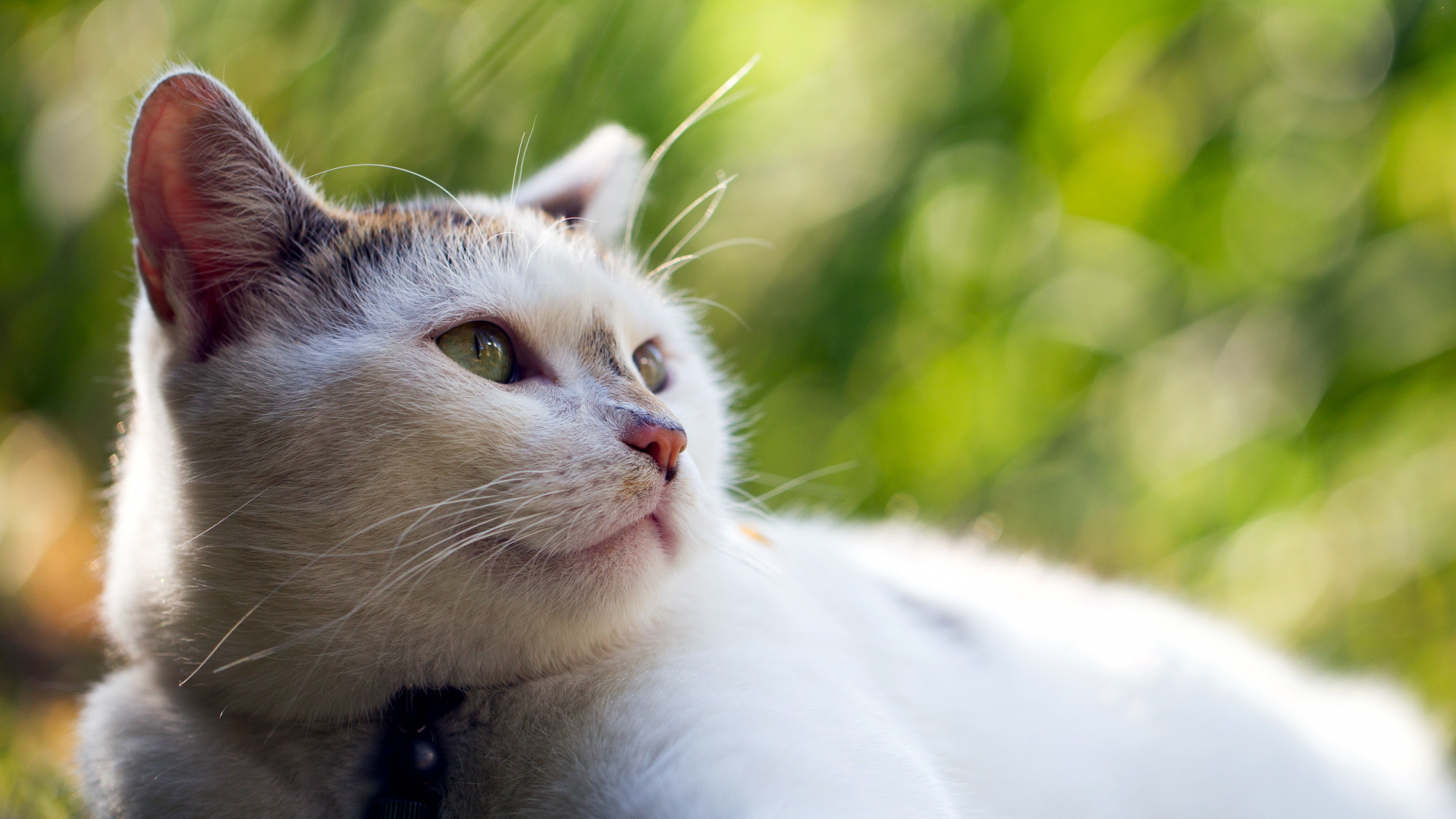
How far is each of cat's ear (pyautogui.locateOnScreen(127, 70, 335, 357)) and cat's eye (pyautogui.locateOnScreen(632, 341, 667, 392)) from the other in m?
0.33

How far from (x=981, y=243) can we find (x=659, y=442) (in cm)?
151

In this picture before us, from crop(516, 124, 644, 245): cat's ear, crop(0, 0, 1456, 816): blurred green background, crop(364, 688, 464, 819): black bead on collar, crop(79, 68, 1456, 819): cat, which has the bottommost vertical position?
crop(364, 688, 464, 819): black bead on collar

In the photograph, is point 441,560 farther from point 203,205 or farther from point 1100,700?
point 1100,700

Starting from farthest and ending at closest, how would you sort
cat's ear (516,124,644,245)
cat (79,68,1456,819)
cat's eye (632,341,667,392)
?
cat's ear (516,124,644,245) < cat's eye (632,341,667,392) < cat (79,68,1456,819)

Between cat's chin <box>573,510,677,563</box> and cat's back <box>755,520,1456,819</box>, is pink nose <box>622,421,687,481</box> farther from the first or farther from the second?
cat's back <box>755,520,1456,819</box>

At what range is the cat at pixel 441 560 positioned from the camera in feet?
2.16

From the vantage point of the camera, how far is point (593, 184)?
106 cm

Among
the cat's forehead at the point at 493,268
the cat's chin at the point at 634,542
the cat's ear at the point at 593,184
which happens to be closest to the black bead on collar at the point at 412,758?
the cat's chin at the point at 634,542

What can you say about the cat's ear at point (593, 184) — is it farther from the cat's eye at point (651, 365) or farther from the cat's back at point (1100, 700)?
the cat's back at point (1100, 700)

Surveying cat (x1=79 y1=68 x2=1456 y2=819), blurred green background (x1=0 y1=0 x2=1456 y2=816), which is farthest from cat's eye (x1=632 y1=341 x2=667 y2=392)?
blurred green background (x1=0 y1=0 x2=1456 y2=816)

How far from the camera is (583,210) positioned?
1.06m

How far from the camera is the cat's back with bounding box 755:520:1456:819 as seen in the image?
3.04 ft

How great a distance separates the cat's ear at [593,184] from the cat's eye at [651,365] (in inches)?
7.2

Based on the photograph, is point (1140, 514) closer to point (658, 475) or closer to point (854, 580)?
point (854, 580)
